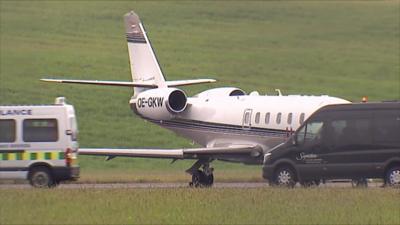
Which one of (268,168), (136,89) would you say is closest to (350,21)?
(136,89)

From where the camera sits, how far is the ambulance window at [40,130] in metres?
27.8

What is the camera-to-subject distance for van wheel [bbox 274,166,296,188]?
27.5 metres

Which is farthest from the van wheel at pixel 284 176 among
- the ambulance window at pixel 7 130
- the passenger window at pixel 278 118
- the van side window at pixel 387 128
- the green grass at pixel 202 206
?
the ambulance window at pixel 7 130

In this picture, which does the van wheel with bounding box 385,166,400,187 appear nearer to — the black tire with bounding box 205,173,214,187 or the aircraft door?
the black tire with bounding box 205,173,214,187

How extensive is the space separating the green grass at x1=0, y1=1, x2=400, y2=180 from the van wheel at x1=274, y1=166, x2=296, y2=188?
60.2ft

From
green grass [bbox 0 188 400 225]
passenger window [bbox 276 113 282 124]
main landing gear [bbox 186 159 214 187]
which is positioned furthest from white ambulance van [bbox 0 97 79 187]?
passenger window [bbox 276 113 282 124]

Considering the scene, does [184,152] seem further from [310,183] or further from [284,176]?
[310,183]

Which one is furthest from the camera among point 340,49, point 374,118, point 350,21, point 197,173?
point 350,21

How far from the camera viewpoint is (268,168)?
1097 inches

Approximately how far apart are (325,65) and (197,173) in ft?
99.2

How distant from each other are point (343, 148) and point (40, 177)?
665 centimetres

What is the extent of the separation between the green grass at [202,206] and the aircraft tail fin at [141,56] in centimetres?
1484

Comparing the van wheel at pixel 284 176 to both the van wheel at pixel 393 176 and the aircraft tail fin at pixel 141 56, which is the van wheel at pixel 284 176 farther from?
the aircraft tail fin at pixel 141 56

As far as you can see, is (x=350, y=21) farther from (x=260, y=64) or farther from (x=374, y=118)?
(x=374, y=118)
